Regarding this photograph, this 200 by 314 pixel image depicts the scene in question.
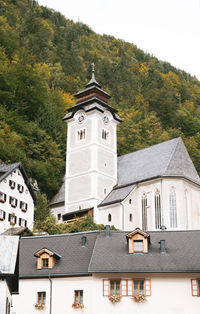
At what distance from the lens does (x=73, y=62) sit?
10069cm

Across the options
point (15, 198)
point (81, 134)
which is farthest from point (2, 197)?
point (81, 134)

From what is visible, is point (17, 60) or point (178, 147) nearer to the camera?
point (178, 147)

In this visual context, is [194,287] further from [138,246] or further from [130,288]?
[138,246]

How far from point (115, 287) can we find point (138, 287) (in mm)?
1295

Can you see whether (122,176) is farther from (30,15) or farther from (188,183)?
(30,15)

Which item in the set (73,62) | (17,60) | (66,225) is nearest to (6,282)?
(66,225)

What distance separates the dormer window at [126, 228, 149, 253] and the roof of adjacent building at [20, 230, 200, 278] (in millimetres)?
373

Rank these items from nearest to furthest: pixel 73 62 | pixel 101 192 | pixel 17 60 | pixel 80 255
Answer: pixel 80 255 < pixel 101 192 < pixel 17 60 < pixel 73 62

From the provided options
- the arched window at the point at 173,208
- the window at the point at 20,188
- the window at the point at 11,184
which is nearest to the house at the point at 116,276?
the window at the point at 11,184

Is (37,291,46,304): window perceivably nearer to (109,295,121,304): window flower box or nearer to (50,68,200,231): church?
(109,295,121,304): window flower box

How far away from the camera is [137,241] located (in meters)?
30.1

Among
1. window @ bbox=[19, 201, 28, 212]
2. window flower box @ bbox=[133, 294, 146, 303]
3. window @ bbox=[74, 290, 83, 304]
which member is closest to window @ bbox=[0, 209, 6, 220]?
Result: window @ bbox=[19, 201, 28, 212]

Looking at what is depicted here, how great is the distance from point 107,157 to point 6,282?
37182 millimetres

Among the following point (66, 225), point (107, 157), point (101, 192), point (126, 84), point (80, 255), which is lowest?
point (80, 255)
